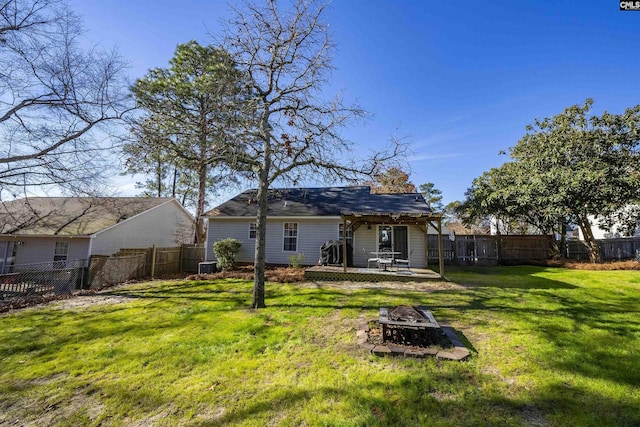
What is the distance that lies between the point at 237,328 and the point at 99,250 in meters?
12.0

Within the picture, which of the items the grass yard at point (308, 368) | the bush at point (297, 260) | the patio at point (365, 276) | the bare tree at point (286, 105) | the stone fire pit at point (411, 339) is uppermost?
the bare tree at point (286, 105)

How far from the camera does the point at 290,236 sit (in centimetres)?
1395

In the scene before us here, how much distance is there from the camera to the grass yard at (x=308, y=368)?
2.80m

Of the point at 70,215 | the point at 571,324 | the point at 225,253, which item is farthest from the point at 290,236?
the point at 70,215

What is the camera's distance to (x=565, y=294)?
7.64 m

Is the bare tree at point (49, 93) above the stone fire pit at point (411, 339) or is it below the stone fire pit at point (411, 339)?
above

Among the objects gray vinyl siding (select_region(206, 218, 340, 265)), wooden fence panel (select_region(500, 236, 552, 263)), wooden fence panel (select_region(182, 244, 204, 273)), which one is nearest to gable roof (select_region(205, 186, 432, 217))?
gray vinyl siding (select_region(206, 218, 340, 265))

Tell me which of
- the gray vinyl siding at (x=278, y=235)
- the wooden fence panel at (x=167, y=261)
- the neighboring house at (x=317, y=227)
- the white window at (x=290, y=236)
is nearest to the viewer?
the wooden fence panel at (x=167, y=261)

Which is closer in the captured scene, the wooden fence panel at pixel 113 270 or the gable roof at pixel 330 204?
the wooden fence panel at pixel 113 270

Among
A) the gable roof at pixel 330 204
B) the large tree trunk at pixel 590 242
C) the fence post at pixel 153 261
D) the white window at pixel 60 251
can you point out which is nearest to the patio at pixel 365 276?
the gable roof at pixel 330 204

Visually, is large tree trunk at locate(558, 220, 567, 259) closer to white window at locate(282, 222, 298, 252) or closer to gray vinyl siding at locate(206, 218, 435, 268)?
gray vinyl siding at locate(206, 218, 435, 268)

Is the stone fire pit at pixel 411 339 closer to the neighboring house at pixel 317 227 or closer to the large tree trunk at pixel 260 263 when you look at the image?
the large tree trunk at pixel 260 263

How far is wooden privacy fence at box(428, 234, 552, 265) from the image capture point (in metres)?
15.1

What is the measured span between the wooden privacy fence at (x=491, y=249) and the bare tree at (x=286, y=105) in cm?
1047
